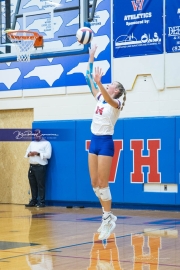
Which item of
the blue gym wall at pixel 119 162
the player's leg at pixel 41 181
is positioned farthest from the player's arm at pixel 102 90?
the player's leg at pixel 41 181

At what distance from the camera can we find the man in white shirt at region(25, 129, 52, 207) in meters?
14.9

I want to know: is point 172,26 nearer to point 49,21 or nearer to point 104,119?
point 49,21

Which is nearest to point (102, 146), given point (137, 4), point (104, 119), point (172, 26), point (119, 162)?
point (104, 119)

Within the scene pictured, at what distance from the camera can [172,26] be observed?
43.8 feet

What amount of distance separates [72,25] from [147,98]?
9.00 feet

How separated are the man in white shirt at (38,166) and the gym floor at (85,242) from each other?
5.77ft

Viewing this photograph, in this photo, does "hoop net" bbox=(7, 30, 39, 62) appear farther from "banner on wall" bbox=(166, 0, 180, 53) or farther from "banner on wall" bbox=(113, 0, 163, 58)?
"banner on wall" bbox=(166, 0, 180, 53)

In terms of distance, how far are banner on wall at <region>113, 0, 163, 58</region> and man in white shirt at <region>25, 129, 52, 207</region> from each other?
3.04 metres

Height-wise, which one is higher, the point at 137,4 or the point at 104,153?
the point at 137,4

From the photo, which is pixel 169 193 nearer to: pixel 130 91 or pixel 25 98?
pixel 130 91

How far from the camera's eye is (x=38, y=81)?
1553cm

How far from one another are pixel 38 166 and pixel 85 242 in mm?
6683

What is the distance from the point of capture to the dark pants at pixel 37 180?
1488cm

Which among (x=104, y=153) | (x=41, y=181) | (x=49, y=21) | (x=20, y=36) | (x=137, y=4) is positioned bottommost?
(x=41, y=181)
